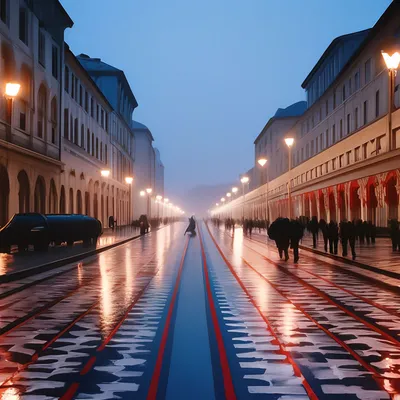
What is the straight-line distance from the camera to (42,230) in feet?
93.1

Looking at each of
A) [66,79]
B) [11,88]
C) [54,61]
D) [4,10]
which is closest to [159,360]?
[11,88]

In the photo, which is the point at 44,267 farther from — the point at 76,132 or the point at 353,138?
the point at 76,132

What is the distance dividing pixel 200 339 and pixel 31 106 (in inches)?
1228

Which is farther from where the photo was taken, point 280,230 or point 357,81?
point 357,81

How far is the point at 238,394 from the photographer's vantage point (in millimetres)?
6164

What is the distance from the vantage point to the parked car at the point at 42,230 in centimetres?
2680

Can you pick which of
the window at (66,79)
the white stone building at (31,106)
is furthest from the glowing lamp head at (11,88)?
the window at (66,79)

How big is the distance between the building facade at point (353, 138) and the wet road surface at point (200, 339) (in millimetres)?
18863

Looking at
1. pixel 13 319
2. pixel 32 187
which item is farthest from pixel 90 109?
pixel 13 319

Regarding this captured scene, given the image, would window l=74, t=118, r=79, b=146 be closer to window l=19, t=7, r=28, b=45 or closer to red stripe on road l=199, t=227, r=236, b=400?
window l=19, t=7, r=28, b=45

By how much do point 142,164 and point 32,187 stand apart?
111 metres

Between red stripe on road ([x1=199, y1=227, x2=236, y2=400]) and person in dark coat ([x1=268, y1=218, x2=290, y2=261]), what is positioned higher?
person in dark coat ([x1=268, y1=218, x2=290, y2=261])

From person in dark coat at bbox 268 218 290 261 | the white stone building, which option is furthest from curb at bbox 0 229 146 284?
person in dark coat at bbox 268 218 290 261

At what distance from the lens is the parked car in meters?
26.8
